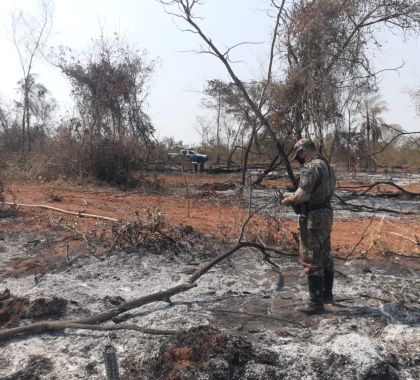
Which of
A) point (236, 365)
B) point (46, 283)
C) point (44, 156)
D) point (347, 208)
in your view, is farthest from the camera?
point (44, 156)

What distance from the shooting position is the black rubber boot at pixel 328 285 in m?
4.60

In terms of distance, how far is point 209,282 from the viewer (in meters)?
5.41

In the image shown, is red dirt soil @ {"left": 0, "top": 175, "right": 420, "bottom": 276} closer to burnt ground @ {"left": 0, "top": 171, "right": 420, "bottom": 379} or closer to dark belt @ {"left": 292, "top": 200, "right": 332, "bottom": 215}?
burnt ground @ {"left": 0, "top": 171, "right": 420, "bottom": 379}

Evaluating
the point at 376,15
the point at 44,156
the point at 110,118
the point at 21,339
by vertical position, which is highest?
the point at 376,15

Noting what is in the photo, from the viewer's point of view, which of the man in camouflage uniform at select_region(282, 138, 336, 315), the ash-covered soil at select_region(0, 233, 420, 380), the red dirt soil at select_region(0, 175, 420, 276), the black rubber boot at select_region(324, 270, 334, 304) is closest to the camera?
the ash-covered soil at select_region(0, 233, 420, 380)

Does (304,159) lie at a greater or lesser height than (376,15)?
lesser

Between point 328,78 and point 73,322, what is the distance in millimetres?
9397

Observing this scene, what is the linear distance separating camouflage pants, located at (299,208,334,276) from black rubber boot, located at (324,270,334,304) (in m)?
0.10

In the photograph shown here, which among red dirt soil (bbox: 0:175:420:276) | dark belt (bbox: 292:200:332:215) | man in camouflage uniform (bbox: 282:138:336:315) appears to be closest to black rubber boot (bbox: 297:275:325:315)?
man in camouflage uniform (bbox: 282:138:336:315)

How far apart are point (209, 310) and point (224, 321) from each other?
0.27m

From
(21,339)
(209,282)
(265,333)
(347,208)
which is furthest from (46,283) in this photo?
(347,208)

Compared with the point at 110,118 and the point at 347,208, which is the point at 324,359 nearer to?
the point at 347,208

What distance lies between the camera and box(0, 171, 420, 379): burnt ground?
141 inches

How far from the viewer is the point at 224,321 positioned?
435cm
